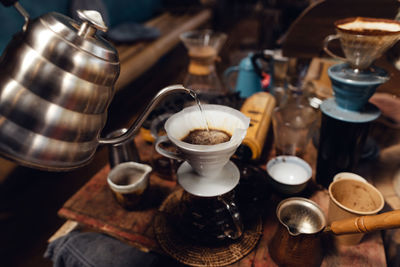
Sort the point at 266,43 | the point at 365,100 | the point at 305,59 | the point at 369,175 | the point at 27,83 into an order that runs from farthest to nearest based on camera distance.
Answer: the point at 266,43, the point at 305,59, the point at 369,175, the point at 365,100, the point at 27,83

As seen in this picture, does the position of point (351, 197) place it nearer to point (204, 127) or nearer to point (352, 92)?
point (352, 92)

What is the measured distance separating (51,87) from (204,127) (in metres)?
0.50

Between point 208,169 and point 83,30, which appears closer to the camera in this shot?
point 83,30

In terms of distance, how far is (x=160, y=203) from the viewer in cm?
120

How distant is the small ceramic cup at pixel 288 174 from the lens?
116 cm

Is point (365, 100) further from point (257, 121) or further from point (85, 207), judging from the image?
point (85, 207)

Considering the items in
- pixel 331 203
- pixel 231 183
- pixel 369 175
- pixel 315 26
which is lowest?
pixel 369 175

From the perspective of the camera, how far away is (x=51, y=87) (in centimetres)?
65

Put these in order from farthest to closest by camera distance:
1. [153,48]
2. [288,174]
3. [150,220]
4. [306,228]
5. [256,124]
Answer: [153,48], [256,124], [288,174], [150,220], [306,228]

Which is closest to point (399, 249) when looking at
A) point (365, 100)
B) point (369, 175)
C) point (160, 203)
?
point (369, 175)

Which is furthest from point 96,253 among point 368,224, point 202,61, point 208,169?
point 202,61

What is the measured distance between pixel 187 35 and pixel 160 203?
1.54m

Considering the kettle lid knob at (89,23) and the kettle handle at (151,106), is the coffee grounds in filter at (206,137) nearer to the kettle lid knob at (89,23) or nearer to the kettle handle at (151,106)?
the kettle handle at (151,106)

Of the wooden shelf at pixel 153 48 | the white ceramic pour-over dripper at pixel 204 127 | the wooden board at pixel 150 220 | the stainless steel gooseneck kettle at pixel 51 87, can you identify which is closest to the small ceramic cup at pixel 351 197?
the wooden board at pixel 150 220
